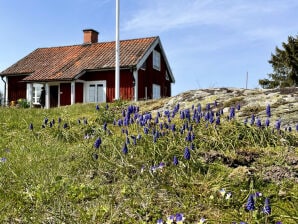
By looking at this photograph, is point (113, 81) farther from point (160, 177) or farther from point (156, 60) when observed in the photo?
point (160, 177)

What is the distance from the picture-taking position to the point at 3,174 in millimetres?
3402

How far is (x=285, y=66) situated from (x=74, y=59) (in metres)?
21.0

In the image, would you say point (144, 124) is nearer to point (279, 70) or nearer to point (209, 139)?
point (209, 139)

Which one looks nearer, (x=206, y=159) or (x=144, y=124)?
(x=206, y=159)

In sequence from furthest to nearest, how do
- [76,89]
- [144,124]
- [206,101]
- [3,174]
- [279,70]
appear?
[279,70]
[76,89]
[206,101]
[144,124]
[3,174]

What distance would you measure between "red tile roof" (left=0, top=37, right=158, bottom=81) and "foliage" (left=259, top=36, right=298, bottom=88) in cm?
1365

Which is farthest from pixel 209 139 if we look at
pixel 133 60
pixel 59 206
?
pixel 133 60

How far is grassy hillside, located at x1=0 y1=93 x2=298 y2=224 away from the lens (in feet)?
8.66

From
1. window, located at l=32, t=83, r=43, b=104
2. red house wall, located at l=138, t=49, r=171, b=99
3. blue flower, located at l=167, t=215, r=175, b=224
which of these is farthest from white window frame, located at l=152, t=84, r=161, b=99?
blue flower, located at l=167, t=215, r=175, b=224

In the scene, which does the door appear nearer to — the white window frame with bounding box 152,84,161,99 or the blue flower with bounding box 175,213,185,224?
the white window frame with bounding box 152,84,161,99

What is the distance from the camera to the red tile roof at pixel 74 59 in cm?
2449

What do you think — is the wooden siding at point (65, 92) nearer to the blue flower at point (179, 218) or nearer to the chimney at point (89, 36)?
the chimney at point (89, 36)

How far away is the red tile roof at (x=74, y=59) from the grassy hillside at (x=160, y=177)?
763 inches

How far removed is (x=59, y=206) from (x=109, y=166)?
0.90m
